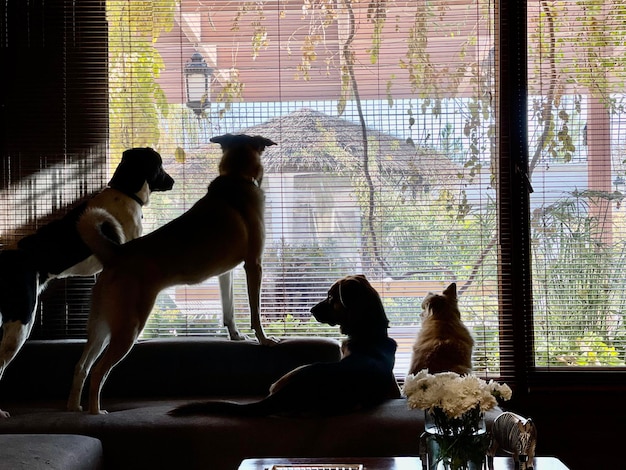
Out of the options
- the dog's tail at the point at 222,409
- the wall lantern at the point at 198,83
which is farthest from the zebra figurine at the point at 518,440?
the wall lantern at the point at 198,83

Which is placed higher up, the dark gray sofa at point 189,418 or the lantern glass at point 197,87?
the lantern glass at point 197,87

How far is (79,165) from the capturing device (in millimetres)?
3752

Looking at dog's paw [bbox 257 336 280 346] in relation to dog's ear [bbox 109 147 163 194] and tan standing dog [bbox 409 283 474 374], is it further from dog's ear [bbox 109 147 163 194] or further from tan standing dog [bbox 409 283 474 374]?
dog's ear [bbox 109 147 163 194]

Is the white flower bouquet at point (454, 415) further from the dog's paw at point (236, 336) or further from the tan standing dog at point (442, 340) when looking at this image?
the dog's paw at point (236, 336)

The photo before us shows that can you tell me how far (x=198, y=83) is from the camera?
3748 millimetres

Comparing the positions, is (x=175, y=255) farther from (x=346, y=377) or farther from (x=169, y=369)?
(x=346, y=377)

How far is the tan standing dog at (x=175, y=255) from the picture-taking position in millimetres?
3037

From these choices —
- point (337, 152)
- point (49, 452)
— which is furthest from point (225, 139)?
point (49, 452)

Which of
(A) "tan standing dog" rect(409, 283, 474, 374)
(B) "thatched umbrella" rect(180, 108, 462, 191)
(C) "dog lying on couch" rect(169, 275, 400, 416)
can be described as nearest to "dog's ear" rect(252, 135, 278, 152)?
(B) "thatched umbrella" rect(180, 108, 462, 191)

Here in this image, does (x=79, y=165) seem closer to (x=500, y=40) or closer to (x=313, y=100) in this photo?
(x=313, y=100)

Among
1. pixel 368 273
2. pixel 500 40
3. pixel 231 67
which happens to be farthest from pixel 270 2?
pixel 368 273

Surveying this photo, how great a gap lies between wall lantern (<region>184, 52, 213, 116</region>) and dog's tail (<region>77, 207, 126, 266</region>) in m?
0.87

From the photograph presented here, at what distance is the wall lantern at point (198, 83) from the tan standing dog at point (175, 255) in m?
0.38

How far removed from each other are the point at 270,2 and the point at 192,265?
1395 millimetres
